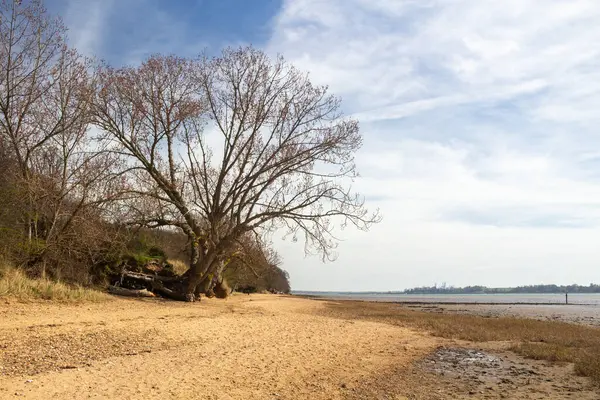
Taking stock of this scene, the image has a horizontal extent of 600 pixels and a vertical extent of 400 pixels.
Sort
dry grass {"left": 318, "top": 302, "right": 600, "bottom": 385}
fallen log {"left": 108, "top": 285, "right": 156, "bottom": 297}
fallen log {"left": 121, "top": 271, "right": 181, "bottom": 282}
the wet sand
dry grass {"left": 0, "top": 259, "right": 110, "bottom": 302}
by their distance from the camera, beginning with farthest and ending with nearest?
the wet sand, fallen log {"left": 121, "top": 271, "right": 181, "bottom": 282}, fallen log {"left": 108, "top": 285, "right": 156, "bottom": 297}, dry grass {"left": 0, "top": 259, "right": 110, "bottom": 302}, dry grass {"left": 318, "top": 302, "right": 600, "bottom": 385}

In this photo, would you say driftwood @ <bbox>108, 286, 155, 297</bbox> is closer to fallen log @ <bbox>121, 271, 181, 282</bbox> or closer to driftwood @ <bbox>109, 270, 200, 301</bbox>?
driftwood @ <bbox>109, 270, 200, 301</bbox>

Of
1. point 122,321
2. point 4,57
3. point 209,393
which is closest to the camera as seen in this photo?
point 209,393

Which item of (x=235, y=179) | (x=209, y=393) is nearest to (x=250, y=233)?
(x=235, y=179)

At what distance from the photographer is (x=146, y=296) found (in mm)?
19234

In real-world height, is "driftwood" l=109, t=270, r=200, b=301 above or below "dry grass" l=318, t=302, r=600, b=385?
above

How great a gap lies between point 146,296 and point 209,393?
13.9 meters

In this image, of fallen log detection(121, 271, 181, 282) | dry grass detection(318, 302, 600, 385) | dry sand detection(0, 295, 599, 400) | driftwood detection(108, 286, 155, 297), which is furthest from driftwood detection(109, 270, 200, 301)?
dry grass detection(318, 302, 600, 385)

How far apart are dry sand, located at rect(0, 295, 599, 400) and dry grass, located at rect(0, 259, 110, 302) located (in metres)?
0.95

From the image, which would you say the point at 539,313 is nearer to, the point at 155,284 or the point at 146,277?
the point at 155,284

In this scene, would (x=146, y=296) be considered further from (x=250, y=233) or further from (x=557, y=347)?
(x=557, y=347)

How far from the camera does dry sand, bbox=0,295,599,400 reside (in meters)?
6.34

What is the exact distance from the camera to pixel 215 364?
7.95m

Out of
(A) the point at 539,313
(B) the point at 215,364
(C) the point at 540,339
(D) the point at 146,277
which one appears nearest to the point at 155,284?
(D) the point at 146,277

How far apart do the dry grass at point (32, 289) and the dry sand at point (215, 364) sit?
3.12 ft
